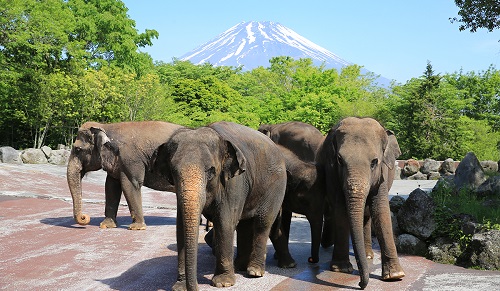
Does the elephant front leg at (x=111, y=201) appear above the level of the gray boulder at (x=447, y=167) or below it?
below

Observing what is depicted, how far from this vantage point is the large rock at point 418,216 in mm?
10789

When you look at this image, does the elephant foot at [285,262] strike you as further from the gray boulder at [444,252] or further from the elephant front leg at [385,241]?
the gray boulder at [444,252]

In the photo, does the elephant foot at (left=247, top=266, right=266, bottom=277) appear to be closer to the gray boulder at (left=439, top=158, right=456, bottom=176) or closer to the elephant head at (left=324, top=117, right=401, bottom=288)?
the elephant head at (left=324, top=117, right=401, bottom=288)

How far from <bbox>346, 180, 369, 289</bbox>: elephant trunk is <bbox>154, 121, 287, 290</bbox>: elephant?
48.6 inches

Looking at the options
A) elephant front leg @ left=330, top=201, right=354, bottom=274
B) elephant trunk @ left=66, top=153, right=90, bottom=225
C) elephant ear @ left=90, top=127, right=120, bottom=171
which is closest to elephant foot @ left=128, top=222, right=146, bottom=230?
elephant trunk @ left=66, top=153, right=90, bottom=225

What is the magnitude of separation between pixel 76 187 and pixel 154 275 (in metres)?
5.45

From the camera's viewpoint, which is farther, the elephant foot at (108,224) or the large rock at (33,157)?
the large rock at (33,157)

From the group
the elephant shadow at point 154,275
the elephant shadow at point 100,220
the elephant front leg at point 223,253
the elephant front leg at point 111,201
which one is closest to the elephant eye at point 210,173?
the elephant front leg at point 223,253

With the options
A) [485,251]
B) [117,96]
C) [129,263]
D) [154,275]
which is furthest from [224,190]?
[117,96]

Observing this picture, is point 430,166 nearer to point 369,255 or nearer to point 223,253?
point 369,255

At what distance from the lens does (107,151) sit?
520 inches

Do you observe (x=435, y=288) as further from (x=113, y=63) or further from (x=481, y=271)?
(x=113, y=63)

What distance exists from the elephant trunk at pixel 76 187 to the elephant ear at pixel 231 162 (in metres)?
6.53

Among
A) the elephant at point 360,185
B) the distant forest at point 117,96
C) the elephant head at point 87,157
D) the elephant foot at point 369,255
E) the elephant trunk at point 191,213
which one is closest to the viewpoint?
the elephant trunk at point 191,213
